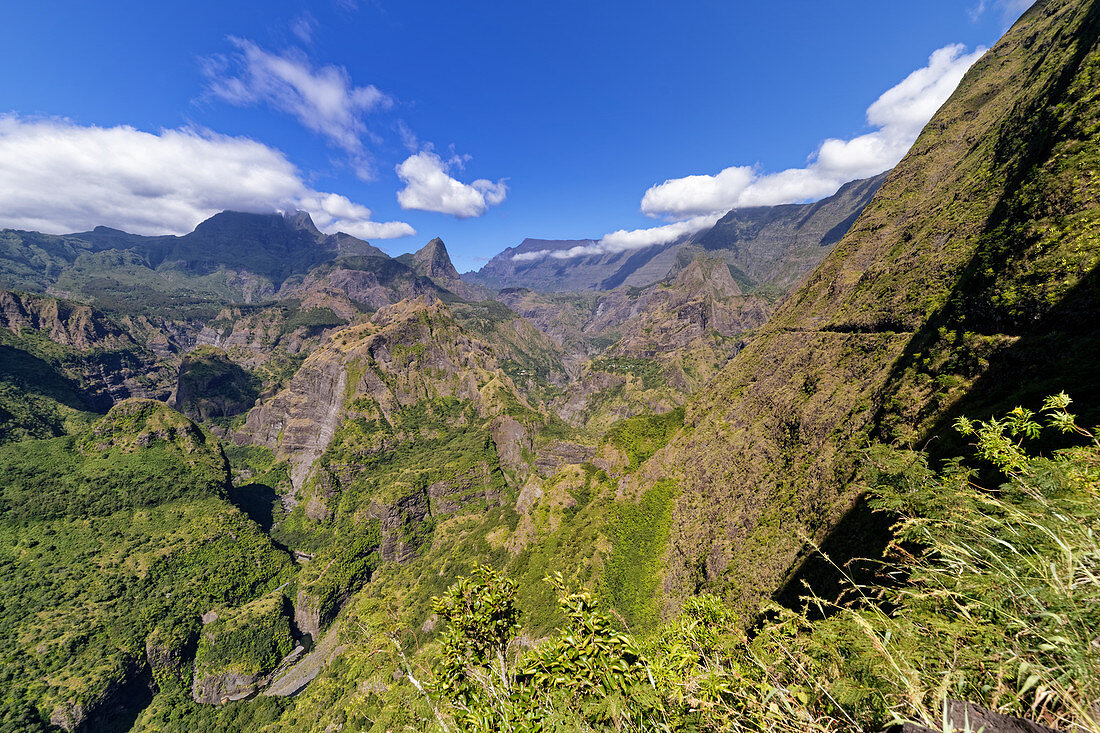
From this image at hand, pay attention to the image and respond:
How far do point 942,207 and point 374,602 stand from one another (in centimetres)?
17741

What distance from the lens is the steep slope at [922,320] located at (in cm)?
2592

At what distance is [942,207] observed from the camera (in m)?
48.9

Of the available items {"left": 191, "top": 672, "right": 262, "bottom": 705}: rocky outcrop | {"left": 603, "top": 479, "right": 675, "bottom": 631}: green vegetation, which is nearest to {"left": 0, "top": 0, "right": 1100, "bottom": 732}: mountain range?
Result: {"left": 603, "top": 479, "right": 675, "bottom": 631}: green vegetation

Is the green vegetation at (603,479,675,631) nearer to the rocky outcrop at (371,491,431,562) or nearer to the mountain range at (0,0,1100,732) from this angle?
the mountain range at (0,0,1100,732)

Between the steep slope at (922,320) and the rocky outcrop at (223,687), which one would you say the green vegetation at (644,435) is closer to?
the steep slope at (922,320)

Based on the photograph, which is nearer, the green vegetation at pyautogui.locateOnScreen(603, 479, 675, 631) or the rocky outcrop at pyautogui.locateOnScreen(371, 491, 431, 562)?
the green vegetation at pyautogui.locateOnScreen(603, 479, 675, 631)

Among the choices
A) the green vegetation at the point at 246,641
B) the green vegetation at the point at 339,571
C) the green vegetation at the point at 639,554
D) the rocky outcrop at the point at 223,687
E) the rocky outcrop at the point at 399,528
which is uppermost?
the green vegetation at the point at 639,554

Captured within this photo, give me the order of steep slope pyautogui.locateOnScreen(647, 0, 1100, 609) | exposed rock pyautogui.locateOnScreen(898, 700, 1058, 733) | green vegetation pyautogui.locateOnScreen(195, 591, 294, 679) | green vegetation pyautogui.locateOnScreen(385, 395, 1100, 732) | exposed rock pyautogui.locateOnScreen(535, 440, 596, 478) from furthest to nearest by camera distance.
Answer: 1. exposed rock pyautogui.locateOnScreen(535, 440, 596, 478)
2. green vegetation pyautogui.locateOnScreen(195, 591, 294, 679)
3. steep slope pyautogui.locateOnScreen(647, 0, 1100, 609)
4. green vegetation pyautogui.locateOnScreen(385, 395, 1100, 732)
5. exposed rock pyautogui.locateOnScreen(898, 700, 1058, 733)

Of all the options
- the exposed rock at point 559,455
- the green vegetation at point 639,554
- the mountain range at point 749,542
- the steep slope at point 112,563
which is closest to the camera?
the mountain range at point 749,542

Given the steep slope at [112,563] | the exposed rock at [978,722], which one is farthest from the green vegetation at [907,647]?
the steep slope at [112,563]

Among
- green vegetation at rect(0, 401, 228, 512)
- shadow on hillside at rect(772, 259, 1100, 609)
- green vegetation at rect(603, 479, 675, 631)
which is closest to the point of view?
shadow on hillside at rect(772, 259, 1100, 609)

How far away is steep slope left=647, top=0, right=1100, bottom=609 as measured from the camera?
25.9 metres

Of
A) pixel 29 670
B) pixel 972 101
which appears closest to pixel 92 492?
pixel 29 670

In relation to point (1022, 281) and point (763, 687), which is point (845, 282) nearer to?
point (1022, 281)
